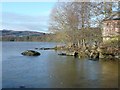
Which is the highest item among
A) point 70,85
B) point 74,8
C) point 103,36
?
point 74,8

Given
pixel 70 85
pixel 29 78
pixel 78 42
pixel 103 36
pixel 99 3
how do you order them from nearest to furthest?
pixel 70 85 → pixel 29 78 → pixel 99 3 → pixel 103 36 → pixel 78 42

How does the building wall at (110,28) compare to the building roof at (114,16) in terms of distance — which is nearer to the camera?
the building roof at (114,16)

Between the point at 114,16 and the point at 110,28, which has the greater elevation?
the point at 114,16

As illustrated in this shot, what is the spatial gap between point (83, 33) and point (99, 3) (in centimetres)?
537

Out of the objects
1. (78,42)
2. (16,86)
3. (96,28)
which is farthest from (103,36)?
(16,86)

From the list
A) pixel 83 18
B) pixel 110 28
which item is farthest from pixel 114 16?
pixel 83 18

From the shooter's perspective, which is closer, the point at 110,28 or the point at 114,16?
the point at 114,16

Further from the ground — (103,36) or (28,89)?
(103,36)

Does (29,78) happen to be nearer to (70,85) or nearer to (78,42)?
(70,85)

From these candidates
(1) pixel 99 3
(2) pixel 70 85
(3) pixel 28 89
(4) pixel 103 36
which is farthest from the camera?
(4) pixel 103 36

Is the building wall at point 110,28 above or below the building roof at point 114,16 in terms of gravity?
below

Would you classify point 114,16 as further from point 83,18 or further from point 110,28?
point 83,18

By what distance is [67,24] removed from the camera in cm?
4594

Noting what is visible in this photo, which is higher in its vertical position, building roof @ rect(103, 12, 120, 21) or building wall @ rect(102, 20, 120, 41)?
building roof @ rect(103, 12, 120, 21)
